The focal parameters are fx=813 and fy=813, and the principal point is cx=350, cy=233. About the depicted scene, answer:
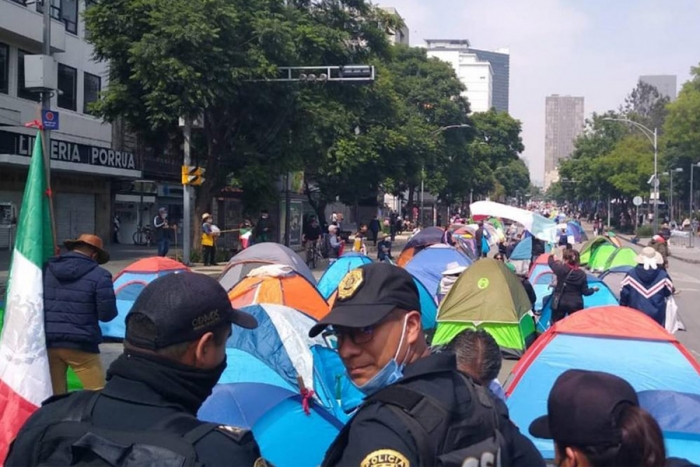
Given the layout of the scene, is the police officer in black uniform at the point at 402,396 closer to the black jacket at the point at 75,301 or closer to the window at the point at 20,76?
the black jacket at the point at 75,301

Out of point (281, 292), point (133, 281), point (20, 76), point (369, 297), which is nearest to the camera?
point (369, 297)

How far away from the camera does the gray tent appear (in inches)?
477

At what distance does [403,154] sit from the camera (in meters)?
42.1

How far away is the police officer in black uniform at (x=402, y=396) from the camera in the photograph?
80.0 inches

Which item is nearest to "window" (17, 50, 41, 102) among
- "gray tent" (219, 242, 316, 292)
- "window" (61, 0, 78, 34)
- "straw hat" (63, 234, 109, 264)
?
"window" (61, 0, 78, 34)

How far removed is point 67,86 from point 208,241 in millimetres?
13152

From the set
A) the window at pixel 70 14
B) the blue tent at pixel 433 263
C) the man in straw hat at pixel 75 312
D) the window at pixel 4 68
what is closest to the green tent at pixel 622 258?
the blue tent at pixel 433 263

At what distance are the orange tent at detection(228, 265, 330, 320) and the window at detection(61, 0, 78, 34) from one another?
26929 mm

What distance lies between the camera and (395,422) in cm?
204

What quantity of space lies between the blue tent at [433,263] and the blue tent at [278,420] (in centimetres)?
872

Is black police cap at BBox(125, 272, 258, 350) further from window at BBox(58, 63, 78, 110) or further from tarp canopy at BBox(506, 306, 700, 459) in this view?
window at BBox(58, 63, 78, 110)

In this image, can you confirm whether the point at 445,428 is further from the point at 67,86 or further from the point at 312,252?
the point at 67,86

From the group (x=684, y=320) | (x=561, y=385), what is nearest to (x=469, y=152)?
(x=684, y=320)

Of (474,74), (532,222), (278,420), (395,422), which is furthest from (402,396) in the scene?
(474,74)
